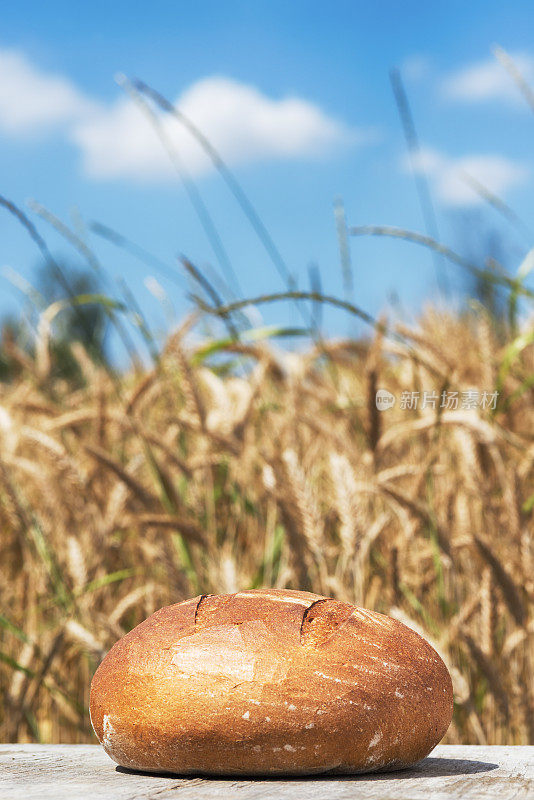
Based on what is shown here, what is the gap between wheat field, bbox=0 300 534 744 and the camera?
1.59 meters

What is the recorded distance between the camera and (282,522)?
1556 mm

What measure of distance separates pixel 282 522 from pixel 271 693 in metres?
0.68

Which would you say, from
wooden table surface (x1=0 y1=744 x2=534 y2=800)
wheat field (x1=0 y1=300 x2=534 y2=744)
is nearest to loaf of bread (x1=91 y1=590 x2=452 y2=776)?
wooden table surface (x1=0 y1=744 x2=534 y2=800)

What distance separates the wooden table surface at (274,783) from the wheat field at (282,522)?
0.47 m

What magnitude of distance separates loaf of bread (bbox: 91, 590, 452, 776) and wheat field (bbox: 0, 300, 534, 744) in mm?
510

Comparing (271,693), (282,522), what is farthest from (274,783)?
(282,522)

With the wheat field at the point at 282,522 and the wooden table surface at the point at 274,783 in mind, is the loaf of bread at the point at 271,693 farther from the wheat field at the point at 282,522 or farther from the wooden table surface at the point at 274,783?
the wheat field at the point at 282,522

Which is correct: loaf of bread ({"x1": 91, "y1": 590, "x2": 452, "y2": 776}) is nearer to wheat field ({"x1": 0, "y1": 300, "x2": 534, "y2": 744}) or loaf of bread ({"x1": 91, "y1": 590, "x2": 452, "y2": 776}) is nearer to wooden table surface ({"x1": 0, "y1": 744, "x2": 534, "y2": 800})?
wooden table surface ({"x1": 0, "y1": 744, "x2": 534, "y2": 800})

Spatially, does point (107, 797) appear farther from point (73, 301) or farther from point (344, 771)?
point (73, 301)

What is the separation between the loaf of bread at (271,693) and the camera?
34.6 inches

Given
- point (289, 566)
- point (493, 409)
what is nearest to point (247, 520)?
point (289, 566)

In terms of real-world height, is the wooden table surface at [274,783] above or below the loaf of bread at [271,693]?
below

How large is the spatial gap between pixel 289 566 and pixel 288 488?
217mm

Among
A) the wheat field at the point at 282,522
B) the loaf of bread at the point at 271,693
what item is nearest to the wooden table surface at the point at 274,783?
the loaf of bread at the point at 271,693
